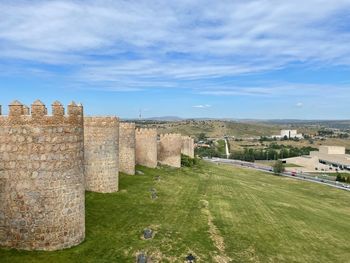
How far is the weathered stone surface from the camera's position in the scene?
1769 inches

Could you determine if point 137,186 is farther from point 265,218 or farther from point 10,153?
point 10,153

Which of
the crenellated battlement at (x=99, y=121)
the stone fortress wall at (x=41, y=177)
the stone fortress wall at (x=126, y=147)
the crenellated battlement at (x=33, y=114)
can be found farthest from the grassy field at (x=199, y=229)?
the crenellated battlement at (x=33, y=114)

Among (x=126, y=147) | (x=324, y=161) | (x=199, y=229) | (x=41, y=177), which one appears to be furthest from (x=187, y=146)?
(x=324, y=161)

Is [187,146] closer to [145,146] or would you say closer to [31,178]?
[145,146]

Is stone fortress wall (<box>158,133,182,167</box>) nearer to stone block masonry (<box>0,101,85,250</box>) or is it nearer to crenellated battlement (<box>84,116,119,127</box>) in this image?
crenellated battlement (<box>84,116,119,127</box>)

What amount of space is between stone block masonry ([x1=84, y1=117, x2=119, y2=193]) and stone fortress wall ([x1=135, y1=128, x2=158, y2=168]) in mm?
16269

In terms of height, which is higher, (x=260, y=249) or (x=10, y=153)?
(x=10, y=153)

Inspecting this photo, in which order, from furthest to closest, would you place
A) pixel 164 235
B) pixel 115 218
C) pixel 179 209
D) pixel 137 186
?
pixel 137 186, pixel 179 209, pixel 115 218, pixel 164 235

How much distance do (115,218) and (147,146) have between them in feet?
74.3

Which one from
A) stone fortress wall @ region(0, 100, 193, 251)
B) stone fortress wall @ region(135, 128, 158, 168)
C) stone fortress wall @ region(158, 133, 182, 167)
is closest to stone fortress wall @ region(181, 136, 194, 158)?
stone fortress wall @ region(158, 133, 182, 167)

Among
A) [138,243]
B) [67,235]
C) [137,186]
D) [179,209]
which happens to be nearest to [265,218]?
[179,209]

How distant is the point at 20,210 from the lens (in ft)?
53.9

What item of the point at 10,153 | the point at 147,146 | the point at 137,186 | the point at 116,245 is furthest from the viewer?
the point at 147,146

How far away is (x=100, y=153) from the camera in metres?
27.6
